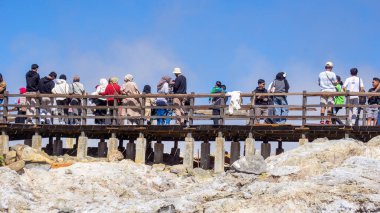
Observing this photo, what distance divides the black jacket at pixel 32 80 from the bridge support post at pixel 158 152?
200 inches

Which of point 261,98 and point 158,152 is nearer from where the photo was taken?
point 261,98

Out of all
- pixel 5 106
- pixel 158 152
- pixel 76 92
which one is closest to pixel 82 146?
pixel 76 92

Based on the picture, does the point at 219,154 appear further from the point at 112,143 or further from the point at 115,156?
the point at 112,143

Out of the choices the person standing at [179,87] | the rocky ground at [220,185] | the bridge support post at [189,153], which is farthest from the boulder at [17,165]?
the person standing at [179,87]

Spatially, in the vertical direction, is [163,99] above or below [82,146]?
above

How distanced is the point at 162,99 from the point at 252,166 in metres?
7.48

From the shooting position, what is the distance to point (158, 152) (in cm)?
2761

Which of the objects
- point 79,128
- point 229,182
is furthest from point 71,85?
point 229,182

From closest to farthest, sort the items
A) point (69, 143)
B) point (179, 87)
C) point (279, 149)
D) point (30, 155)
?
point (30, 155) < point (279, 149) < point (179, 87) < point (69, 143)

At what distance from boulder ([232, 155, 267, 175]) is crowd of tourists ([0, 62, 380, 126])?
4.55m

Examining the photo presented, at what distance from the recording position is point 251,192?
60.1 feet

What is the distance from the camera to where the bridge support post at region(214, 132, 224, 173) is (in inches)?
1020

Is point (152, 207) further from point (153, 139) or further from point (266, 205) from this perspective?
point (153, 139)

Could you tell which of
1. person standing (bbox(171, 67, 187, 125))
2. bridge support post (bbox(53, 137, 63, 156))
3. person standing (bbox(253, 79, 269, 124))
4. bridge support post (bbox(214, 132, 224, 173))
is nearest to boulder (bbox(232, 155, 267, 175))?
bridge support post (bbox(214, 132, 224, 173))
